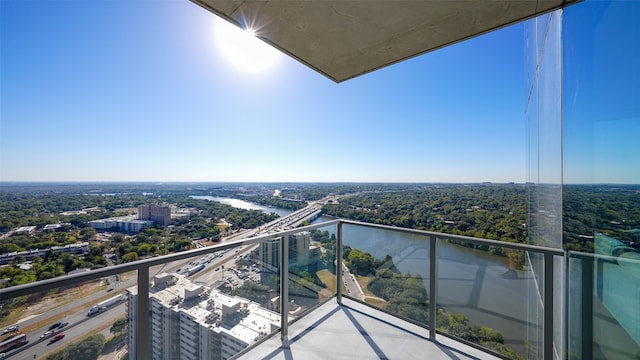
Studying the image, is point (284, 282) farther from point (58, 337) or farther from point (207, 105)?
point (207, 105)

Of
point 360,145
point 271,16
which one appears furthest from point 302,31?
point 360,145

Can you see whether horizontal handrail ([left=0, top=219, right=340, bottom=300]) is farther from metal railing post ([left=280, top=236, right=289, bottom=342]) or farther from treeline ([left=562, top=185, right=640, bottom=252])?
treeline ([left=562, top=185, right=640, bottom=252])

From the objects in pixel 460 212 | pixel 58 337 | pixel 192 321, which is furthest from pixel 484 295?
pixel 58 337

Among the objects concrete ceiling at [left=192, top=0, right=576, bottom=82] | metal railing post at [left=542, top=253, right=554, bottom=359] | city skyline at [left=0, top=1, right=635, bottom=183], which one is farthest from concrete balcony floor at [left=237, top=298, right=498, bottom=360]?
concrete ceiling at [left=192, top=0, right=576, bottom=82]

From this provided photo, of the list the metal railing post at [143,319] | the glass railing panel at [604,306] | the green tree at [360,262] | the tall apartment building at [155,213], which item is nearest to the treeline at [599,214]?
the glass railing panel at [604,306]

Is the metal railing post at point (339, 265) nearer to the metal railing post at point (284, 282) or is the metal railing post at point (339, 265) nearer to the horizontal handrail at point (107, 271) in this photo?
the metal railing post at point (284, 282)

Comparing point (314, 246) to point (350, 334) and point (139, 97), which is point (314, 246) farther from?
point (139, 97)
